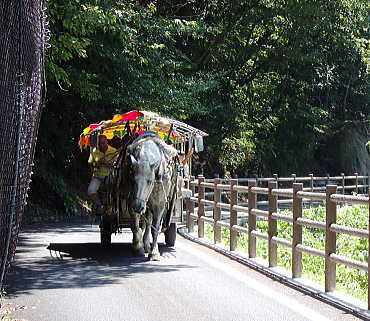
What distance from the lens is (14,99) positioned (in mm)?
8586

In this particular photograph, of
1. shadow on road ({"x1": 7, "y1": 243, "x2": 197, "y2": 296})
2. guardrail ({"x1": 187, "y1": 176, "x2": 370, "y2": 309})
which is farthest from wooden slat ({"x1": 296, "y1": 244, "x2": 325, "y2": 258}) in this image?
shadow on road ({"x1": 7, "y1": 243, "x2": 197, "y2": 296})

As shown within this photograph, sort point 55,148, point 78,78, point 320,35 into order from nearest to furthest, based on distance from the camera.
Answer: point 78,78, point 55,148, point 320,35

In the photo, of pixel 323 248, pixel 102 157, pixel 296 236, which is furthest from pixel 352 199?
pixel 323 248

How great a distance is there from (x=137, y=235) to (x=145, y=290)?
3808 millimetres

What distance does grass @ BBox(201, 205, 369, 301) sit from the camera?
44.0 ft

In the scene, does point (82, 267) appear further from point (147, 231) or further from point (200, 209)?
point (200, 209)

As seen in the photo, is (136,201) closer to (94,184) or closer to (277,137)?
(94,184)

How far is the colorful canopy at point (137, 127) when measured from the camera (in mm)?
15344

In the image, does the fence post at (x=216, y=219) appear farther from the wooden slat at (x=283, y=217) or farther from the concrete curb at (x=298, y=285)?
the wooden slat at (x=283, y=217)

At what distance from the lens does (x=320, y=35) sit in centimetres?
3881

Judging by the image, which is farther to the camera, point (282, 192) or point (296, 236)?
point (282, 192)

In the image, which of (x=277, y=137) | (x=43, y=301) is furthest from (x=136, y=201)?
(x=277, y=137)

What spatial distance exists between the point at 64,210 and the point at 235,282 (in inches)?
671

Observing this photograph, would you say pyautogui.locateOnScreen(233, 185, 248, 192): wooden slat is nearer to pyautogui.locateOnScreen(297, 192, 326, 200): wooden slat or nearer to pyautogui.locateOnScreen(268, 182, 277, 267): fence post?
pyautogui.locateOnScreen(268, 182, 277, 267): fence post
